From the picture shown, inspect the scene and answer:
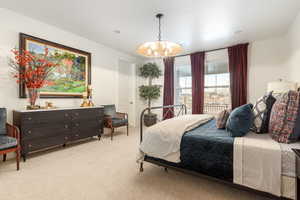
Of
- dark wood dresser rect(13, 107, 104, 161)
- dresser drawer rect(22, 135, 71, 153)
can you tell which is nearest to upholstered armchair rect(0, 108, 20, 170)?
dark wood dresser rect(13, 107, 104, 161)

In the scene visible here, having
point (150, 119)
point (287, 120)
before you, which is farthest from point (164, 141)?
point (150, 119)

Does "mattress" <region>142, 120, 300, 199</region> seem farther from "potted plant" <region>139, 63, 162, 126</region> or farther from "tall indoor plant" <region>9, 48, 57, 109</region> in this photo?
"potted plant" <region>139, 63, 162, 126</region>

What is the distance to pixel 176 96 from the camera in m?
5.59

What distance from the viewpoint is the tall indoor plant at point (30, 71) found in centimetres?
264

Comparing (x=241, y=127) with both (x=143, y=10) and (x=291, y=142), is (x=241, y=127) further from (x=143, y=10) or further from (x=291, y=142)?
(x=143, y=10)

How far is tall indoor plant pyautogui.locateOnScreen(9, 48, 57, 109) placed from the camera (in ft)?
8.68

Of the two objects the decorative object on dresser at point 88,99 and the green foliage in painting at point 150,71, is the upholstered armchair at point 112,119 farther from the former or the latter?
the green foliage in painting at point 150,71

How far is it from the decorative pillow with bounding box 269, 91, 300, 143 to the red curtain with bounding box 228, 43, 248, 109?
116 inches

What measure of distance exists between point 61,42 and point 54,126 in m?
1.91

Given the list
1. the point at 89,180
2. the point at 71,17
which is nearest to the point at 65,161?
the point at 89,180

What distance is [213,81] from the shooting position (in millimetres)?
4875

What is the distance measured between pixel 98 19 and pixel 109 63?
1.72 metres

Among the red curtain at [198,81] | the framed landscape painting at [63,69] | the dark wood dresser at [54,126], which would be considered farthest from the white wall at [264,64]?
the framed landscape painting at [63,69]

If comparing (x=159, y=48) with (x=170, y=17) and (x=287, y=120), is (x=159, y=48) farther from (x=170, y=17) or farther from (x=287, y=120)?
(x=287, y=120)
